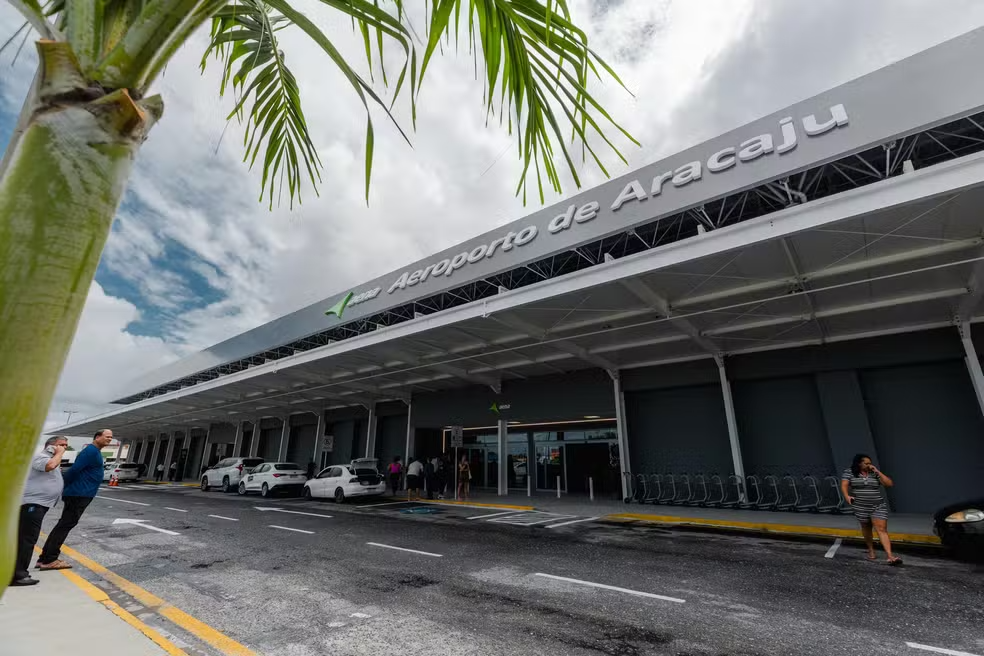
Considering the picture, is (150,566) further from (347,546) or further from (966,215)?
(966,215)

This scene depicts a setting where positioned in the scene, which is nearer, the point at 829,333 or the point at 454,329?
the point at 829,333

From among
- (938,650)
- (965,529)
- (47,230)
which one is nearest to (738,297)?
(965,529)

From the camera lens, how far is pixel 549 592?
216 inches

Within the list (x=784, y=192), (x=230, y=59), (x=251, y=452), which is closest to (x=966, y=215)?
(x=784, y=192)

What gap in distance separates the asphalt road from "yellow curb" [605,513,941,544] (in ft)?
4.63

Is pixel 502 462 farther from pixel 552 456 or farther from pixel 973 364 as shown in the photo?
pixel 973 364

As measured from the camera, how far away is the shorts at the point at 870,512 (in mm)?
6890

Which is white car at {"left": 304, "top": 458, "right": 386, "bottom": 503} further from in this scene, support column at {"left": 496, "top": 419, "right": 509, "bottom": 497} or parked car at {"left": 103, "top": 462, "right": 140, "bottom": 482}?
parked car at {"left": 103, "top": 462, "right": 140, "bottom": 482}

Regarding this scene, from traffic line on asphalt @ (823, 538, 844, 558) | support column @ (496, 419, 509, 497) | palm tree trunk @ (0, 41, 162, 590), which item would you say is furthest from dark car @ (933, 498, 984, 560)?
support column @ (496, 419, 509, 497)

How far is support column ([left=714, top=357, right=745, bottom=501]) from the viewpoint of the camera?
13336 mm

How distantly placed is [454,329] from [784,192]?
29.1 feet

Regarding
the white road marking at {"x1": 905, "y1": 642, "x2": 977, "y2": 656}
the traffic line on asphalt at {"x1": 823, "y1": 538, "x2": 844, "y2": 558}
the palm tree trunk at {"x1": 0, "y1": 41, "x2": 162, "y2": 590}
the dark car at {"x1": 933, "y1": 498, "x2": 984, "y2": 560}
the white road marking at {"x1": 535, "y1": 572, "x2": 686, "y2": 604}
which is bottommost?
the white road marking at {"x1": 905, "y1": 642, "x2": 977, "y2": 656}

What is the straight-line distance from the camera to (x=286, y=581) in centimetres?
594

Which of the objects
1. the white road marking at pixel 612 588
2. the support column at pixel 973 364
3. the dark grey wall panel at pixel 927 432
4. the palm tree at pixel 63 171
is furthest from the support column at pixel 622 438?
the palm tree at pixel 63 171
